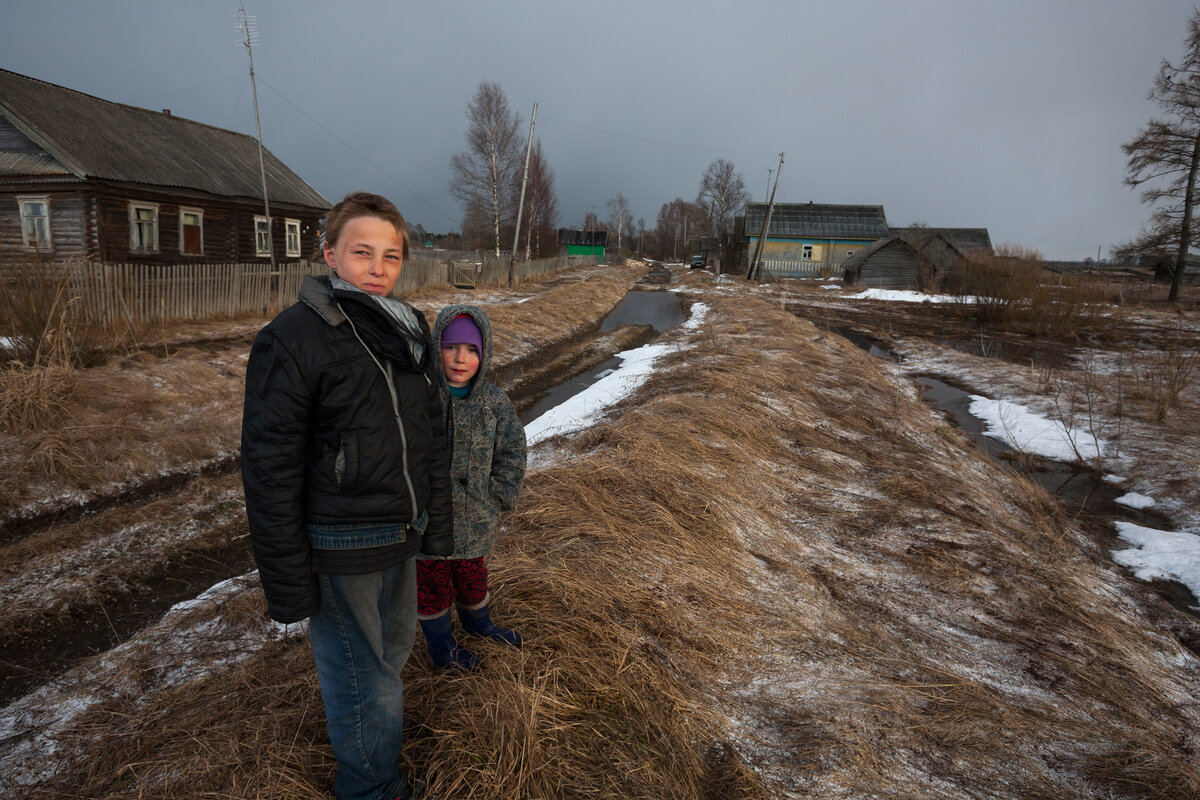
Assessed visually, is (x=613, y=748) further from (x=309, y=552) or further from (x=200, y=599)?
(x=200, y=599)

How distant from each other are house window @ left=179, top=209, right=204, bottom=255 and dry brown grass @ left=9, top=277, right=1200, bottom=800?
1658cm

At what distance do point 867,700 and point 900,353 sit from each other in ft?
46.1

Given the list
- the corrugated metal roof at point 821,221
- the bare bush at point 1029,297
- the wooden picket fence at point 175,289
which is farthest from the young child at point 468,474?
the corrugated metal roof at point 821,221

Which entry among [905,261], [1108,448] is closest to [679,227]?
[905,261]

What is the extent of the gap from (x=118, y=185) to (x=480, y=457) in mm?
17200

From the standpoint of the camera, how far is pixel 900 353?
14766mm

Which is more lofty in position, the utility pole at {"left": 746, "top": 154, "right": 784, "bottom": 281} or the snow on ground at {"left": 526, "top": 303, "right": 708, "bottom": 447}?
the utility pole at {"left": 746, "top": 154, "right": 784, "bottom": 281}

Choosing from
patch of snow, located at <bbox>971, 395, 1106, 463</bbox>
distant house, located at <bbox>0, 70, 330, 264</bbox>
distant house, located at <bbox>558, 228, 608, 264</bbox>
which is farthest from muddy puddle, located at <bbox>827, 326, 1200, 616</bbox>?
distant house, located at <bbox>558, 228, 608, 264</bbox>

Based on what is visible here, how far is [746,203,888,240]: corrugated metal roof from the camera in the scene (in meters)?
44.4

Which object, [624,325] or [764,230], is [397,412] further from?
[764,230]

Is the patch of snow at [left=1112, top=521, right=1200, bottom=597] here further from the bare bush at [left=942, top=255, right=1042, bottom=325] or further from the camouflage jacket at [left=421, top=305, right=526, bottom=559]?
the bare bush at [left=942, top=255, right=1042, bottom=325]

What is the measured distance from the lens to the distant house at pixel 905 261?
31375mm

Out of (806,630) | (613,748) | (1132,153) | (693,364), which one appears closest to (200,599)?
(613,748)

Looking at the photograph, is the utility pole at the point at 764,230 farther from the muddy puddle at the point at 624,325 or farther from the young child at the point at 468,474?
the young child at the point at 468,474
